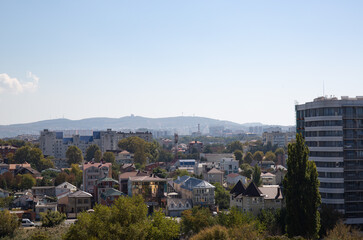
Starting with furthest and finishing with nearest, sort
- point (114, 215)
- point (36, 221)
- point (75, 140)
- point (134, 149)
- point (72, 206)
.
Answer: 1. point (75, 140)
2. point (134, 149)
3. point (72, 206)
4. point (36, 221)
5. point (114, 215)

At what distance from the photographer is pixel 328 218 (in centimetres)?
3738

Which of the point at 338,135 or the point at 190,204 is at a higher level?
the point at 338,135

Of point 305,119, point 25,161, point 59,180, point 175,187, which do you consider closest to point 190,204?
point 175,187

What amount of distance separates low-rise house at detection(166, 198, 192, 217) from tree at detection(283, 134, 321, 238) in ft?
55.5

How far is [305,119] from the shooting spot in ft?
140

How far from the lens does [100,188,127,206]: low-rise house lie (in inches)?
1991

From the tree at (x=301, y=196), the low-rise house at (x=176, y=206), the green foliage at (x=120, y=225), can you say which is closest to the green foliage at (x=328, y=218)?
the tree at (x=301, y=196)

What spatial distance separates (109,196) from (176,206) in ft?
24.5

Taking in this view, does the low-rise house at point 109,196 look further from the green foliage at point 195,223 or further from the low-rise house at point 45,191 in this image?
the green foliage at point 195,223

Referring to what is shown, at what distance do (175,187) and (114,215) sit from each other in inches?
1148

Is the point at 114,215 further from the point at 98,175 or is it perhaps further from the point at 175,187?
the point at 98,175

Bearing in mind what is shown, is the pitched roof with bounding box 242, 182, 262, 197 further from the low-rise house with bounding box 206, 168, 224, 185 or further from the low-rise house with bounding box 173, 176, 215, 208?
the low-rise house with bounding box 206, 168, 224, 185

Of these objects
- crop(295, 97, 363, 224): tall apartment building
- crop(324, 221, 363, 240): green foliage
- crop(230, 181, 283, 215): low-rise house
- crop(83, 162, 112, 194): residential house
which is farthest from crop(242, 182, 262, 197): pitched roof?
crop(83, 162, 112, 194): residential house

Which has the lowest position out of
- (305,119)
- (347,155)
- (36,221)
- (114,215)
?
(36,221)
